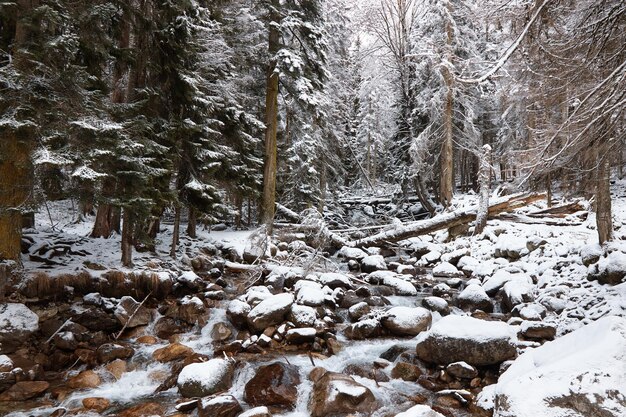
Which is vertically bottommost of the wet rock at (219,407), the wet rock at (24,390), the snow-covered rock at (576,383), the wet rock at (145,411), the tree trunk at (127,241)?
the wet rock at (145,411)

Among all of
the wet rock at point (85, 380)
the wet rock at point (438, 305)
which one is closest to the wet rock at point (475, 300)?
the wet rock at point (438, 305)

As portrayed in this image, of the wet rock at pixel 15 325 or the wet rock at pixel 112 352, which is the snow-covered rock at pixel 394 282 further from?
the wet rock at pixel 15 325

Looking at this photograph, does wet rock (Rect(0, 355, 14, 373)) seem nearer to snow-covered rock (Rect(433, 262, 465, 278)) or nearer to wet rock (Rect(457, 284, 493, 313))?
wet rock (Rect(457, 284, 493, 313))

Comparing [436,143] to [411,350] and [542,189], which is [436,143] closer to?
[542,189]

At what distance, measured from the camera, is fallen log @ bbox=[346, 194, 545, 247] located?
1391 centimetres

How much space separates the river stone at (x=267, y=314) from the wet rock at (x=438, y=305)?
11.7 ft

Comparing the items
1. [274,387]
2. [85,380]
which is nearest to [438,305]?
[274,387]

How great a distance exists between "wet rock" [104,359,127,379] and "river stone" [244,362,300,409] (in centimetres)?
221

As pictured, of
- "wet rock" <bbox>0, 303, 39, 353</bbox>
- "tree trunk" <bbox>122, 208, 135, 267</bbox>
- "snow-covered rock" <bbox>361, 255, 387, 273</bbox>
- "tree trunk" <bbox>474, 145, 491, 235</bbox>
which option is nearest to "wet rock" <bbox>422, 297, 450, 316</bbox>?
"snow-covered rock" <bbox>361, 255, 387, 273</bbox>

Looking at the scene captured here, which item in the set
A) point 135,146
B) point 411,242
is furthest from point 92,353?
point 411,242

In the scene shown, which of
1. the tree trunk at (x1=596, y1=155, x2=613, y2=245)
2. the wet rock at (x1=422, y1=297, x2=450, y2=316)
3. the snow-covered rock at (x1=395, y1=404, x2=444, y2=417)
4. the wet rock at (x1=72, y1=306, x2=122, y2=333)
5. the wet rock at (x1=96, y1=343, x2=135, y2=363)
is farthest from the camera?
the wet rock at (x1=422, y1=297, x2=450, y2=316)

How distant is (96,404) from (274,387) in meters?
2.56

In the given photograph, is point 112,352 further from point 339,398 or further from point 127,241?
point 339,398

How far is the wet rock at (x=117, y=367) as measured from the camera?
593 cm
